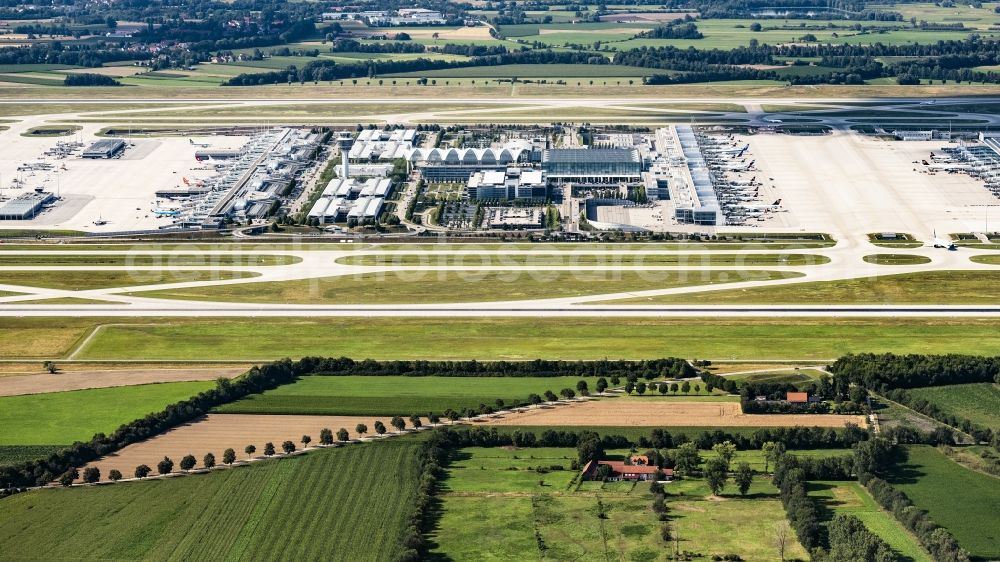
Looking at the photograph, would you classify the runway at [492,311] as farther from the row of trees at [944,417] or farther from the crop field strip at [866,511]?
the crop field strip at [866,511]

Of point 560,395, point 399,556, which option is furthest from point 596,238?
point 399,556

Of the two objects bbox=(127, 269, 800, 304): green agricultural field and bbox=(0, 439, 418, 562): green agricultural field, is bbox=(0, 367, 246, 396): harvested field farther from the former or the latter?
bbox=(127, 269, 800, 304): green agricultural field

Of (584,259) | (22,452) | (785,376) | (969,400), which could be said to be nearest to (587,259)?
(584,259)

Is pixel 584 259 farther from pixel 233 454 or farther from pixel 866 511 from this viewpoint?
pixel 866 511

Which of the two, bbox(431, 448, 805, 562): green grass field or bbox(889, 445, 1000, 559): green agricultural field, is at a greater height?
bbox(889, 445, 1000, 559): green agricultural field

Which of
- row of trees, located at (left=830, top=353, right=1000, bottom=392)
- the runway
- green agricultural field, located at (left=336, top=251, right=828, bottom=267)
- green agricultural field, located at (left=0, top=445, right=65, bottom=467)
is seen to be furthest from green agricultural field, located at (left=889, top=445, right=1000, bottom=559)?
green agricultural field, located at (left=0, top=445, right=65, bottom=467)

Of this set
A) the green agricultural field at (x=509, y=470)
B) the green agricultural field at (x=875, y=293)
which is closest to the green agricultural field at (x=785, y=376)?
the green agricultural field at (x=875, y=293)
